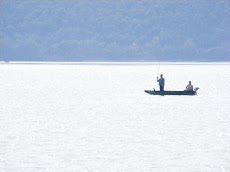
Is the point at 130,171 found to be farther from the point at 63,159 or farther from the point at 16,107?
the point at 16,107

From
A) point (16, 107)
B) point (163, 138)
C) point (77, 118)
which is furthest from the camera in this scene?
point (16, 107)

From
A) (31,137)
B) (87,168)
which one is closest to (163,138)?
(31,137)

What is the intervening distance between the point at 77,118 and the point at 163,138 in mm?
10254

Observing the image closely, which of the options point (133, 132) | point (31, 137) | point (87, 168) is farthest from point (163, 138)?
point (87, 168)

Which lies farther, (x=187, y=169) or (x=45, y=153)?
(x=45, y=153)

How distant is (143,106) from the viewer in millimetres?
46594

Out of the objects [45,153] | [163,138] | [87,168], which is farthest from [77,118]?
[87,168]

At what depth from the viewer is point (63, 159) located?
72.9 ft

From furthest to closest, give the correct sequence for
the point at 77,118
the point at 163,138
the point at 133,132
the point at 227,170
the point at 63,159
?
the point at 77,118
the point at 133,132
the point at 163,138
the point at 63,159
the point at 227,170

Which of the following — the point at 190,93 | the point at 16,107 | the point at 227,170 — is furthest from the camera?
the point at 190,93

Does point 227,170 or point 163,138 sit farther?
point 163,138

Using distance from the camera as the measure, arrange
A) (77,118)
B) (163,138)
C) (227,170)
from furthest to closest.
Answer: (77,118) → (163,138) → (227,170)

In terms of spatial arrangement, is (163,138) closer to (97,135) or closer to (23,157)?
(97,135)

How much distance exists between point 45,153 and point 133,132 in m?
7.00
